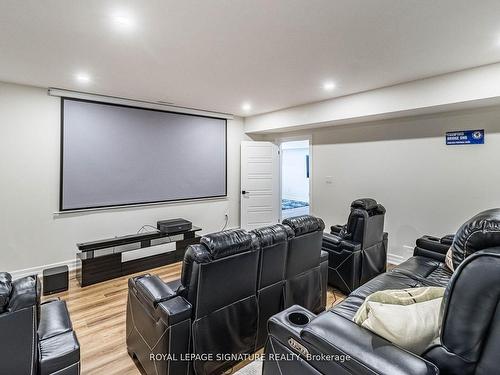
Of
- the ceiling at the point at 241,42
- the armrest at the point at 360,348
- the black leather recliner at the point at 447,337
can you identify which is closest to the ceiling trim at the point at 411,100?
the ceiling at the point at 241,42

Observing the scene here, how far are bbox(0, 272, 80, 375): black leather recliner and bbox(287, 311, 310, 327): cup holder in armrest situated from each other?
3.75 feet

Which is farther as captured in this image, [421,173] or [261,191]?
[261,191]

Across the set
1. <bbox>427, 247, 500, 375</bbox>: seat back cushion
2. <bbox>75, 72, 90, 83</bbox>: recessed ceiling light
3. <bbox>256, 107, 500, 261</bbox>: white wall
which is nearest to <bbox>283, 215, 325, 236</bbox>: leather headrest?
<bbox>427, 247, 500, 375</bbox>: seat back cushion

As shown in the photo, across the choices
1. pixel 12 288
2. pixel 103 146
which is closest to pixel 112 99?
pixel 103 146

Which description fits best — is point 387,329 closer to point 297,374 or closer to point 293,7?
point 297,374

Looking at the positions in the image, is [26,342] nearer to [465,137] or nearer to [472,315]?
[472,315]

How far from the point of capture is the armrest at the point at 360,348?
986mm

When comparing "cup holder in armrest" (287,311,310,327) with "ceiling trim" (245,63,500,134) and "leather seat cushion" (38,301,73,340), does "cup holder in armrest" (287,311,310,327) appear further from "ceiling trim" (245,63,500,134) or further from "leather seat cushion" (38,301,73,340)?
"ceiling trim" (245,63,500,134)

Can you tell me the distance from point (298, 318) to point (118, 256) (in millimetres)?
2977

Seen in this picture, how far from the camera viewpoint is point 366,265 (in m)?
3.10

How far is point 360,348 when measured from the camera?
1098mm

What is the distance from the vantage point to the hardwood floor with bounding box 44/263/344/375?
2.02 m

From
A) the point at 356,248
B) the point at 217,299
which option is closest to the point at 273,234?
the point at 217,299

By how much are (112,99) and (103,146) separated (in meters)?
0.71
